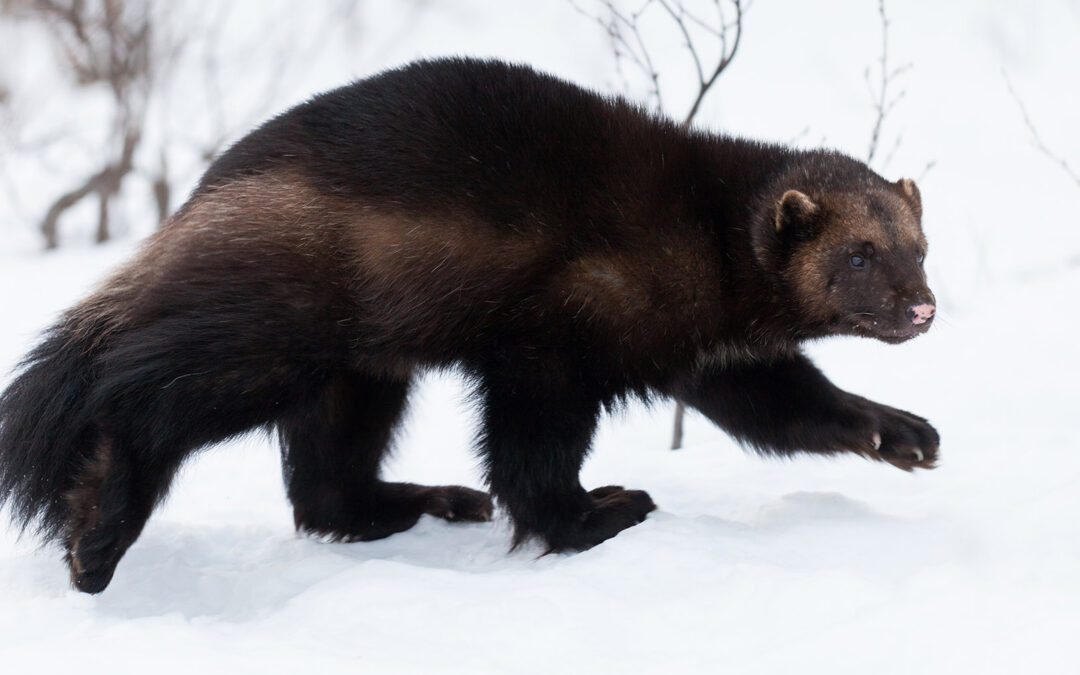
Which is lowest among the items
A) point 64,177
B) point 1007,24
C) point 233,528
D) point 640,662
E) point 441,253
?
point 64,177

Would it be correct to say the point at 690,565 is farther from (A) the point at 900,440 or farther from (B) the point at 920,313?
(A) the point at 900,440

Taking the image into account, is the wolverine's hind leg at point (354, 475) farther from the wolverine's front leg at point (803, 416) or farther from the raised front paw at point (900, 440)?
the raised front paw at point (900, 440)

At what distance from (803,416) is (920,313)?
2.00ft

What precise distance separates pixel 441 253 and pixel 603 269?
43cm

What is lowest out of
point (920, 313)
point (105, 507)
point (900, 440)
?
point (105, 507)

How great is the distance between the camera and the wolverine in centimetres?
309

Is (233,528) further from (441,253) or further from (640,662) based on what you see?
(640,662)

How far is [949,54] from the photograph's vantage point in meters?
11.8

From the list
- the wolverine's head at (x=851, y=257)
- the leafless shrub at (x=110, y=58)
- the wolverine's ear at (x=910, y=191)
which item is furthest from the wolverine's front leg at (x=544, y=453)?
the leafless shrub at (x=110, y=58)

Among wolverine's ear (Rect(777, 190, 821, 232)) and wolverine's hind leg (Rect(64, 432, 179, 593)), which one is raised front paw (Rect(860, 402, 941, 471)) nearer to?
wolverine's ear (Rect(777, 190, 821, 232))

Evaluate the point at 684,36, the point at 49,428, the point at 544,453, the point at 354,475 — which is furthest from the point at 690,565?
the point at 684,36

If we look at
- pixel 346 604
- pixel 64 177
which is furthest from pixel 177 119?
pixel 346 604

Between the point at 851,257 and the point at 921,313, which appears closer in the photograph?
the point at 921,313

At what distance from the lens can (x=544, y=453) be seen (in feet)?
10.7
